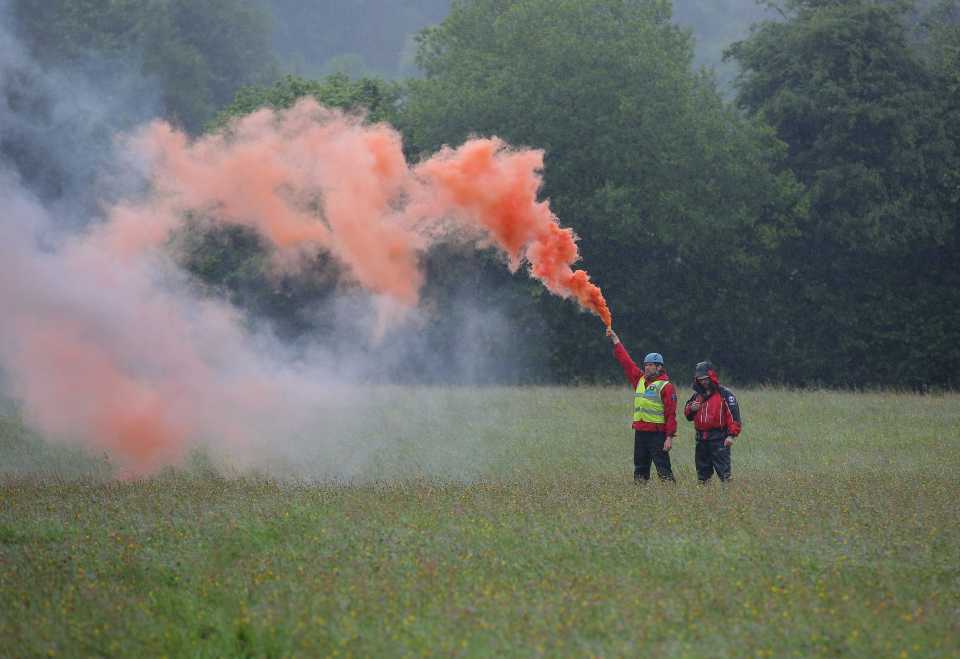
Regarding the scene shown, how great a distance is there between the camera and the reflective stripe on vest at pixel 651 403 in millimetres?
14164

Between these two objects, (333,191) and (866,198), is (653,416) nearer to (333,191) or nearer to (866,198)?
→ (333,191)

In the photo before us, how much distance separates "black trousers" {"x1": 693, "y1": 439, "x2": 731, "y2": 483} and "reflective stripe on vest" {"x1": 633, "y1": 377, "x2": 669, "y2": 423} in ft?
2.57

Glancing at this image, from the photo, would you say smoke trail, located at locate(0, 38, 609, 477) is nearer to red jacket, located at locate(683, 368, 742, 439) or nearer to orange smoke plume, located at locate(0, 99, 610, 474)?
orange smoke plume, located at locate(0, 99, 610, 474)

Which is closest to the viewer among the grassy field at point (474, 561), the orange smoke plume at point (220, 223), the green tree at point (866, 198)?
the grassy field at point (474, 561)

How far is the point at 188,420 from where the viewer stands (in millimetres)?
16016

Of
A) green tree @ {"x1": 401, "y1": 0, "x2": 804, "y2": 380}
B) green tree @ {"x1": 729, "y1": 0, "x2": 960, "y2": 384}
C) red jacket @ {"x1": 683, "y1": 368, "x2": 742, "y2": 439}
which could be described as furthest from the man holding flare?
green tree @ {"x1": 729, "y1": 0, "x2": 960, "y2": 384}

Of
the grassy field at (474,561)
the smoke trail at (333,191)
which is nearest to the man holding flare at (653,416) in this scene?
the grassy field at (474,561)

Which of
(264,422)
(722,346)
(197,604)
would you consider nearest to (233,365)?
(264,422)

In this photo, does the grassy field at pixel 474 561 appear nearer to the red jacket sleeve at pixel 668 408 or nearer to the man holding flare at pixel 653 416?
the man holding flare at pixel 653 416

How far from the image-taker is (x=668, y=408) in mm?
14109

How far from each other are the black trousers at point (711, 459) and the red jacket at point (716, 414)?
10 cm

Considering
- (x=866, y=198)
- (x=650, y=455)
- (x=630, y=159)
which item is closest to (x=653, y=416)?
(x=650, y=455)

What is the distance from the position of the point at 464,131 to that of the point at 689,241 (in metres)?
6.43

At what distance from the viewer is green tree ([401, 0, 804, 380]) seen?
101 ft
